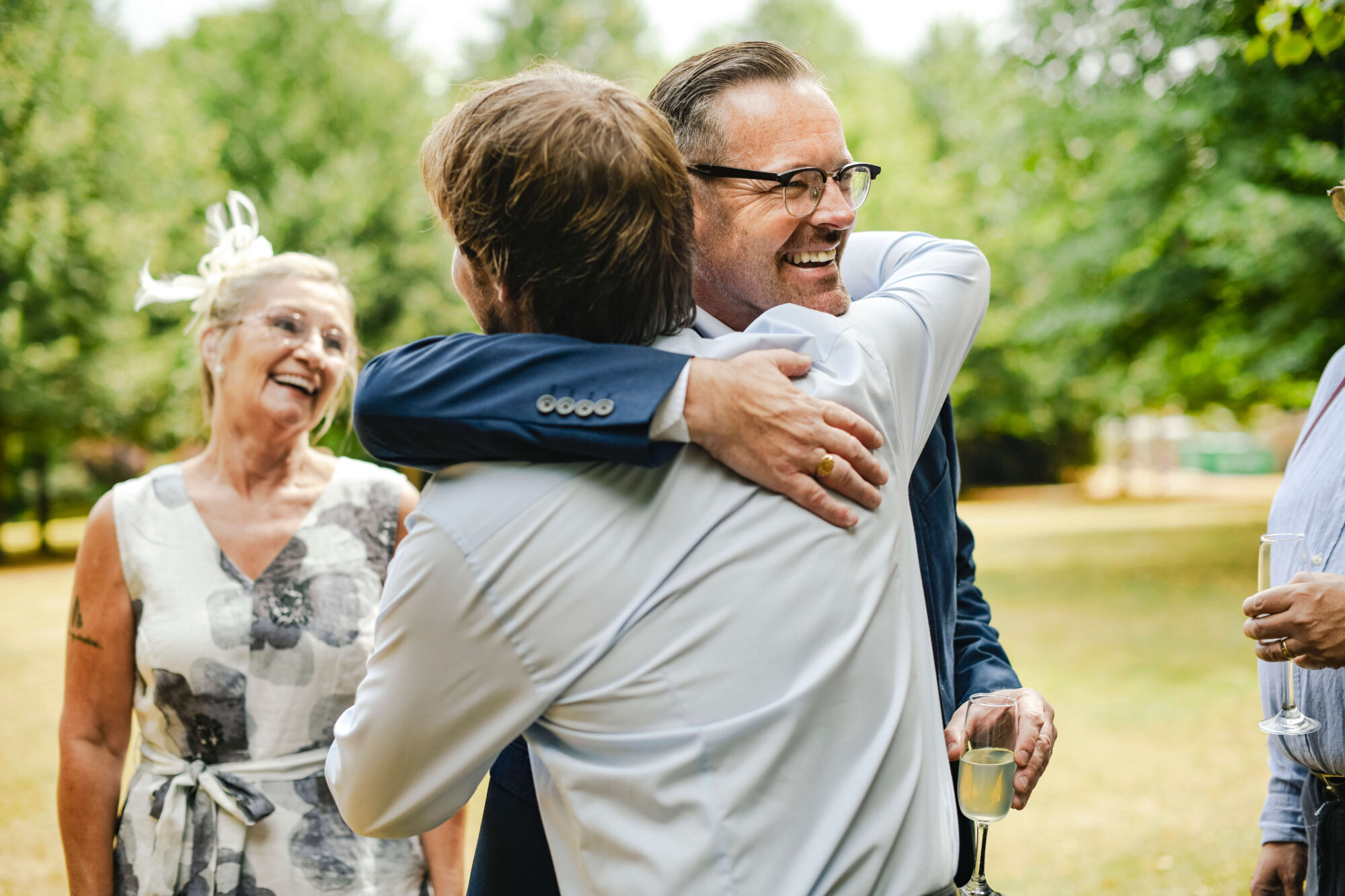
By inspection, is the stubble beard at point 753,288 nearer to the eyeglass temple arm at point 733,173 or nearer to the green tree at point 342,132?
the eyeglass temple arm at point 733,173

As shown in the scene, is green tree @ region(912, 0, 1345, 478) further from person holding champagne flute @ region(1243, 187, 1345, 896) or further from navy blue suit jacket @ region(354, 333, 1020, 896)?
navy blue suit jacket @ region(354, 333, 1020, 896)

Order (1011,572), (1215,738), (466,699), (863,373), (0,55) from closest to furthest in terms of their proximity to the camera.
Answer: (466,699), (863,373), (1215,738), (1011,572), (0,55)

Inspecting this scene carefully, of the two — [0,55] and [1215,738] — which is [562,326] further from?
[0,55]

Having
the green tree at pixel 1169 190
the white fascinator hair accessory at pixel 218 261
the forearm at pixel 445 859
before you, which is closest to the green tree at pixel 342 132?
the green tree at pixel 1169 190

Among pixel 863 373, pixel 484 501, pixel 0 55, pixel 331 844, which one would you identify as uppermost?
pixel 0 55

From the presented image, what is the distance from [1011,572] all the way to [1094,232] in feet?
18.2

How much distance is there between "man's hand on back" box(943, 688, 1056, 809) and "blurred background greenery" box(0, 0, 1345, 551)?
2691 millimetres

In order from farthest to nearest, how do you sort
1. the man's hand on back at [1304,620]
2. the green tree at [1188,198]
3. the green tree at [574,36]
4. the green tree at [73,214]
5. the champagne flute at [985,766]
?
the green tree at [574,36], the green tree at [73,214], the green tree at [1188,198], the man's hand on back at [1304,620], the champagne flute at [985,766]

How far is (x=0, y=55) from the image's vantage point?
65.2ft

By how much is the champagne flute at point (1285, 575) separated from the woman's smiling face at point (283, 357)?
2.46 metres

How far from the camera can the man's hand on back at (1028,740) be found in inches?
74.4

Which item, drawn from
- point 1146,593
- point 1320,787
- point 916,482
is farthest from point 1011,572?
point 916,482

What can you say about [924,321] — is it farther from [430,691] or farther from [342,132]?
[342,132]

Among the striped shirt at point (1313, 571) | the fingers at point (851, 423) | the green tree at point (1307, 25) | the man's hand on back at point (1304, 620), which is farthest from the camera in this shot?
the green tree at point (1307, 25)
